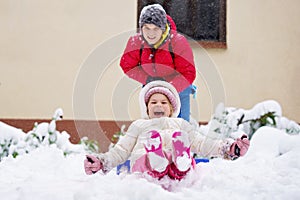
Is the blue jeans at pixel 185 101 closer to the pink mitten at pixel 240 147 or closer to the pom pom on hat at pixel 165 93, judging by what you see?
the pom pom on hat at pixel 165 93

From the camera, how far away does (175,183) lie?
1.62m

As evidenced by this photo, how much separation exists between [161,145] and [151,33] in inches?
24.7

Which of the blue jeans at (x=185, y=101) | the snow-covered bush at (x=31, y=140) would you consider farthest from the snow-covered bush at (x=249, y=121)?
the blue jeans at (x=185, y=101)

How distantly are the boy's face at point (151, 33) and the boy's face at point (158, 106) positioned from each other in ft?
1.14

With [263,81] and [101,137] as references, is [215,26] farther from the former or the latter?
[101,137]

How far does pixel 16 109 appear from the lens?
171 inches

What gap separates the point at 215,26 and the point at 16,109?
2149 millimetres

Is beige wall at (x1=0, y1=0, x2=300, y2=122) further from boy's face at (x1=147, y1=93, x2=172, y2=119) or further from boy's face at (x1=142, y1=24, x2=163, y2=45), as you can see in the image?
boy's face at (x1=147, y1=93, x2=172, y2=119)

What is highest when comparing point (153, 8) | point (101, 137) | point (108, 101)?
point (153, 8)

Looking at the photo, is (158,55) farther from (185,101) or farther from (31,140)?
(31,140)

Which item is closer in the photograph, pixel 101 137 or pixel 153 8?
pixel 153 8

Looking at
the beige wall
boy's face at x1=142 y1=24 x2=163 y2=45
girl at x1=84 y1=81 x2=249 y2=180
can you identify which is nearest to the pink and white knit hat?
girl at x1=84 y1=81 x2=249 y2=180

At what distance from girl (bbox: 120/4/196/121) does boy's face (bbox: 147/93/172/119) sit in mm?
230

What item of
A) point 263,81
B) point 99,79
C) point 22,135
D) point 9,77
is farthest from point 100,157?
point 263,81
